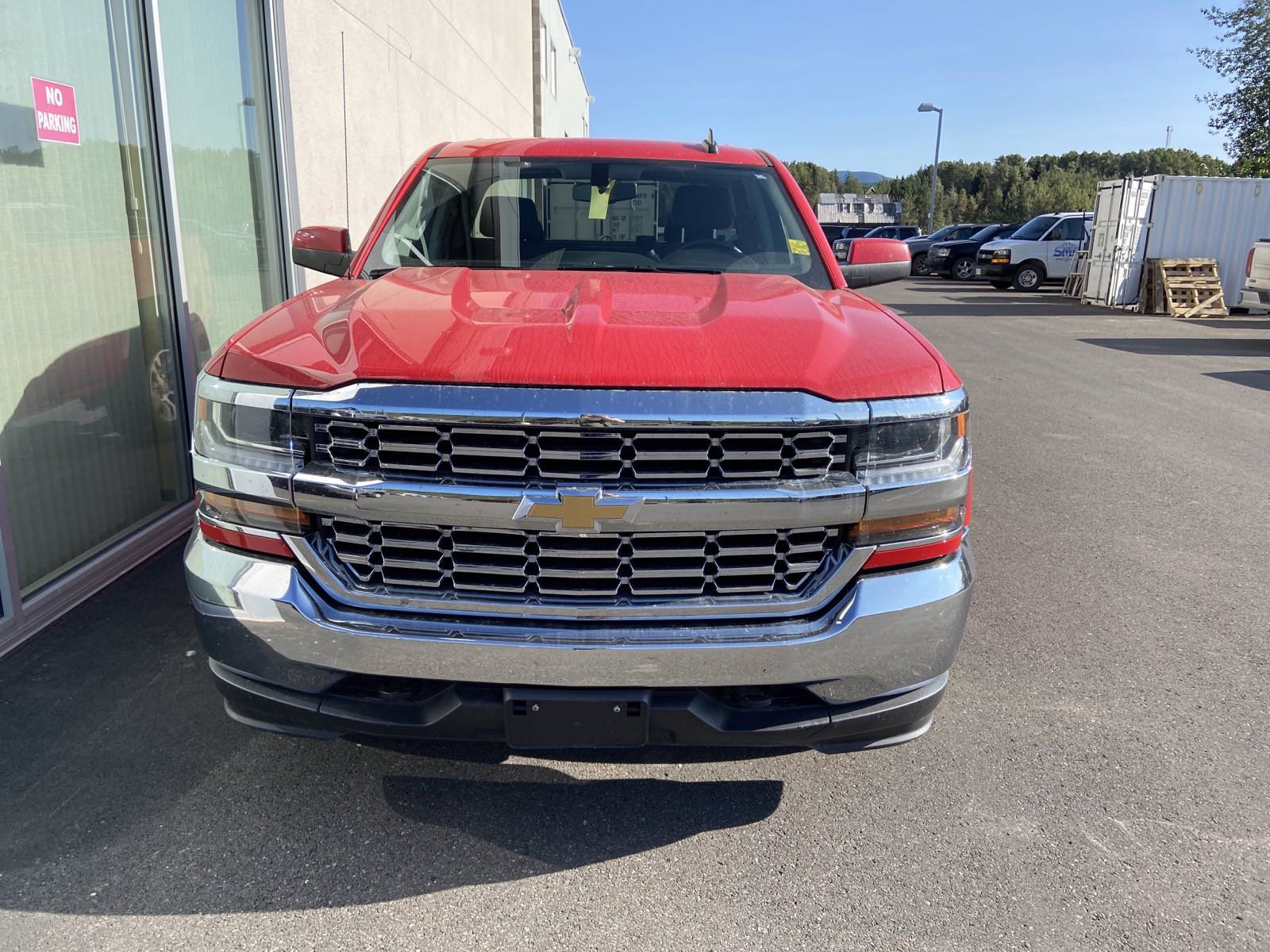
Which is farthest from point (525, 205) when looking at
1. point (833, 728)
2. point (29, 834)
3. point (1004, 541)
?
point (1004, 541)

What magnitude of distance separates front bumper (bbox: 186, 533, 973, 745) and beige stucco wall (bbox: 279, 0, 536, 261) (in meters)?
4.91

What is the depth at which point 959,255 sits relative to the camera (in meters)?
29.4

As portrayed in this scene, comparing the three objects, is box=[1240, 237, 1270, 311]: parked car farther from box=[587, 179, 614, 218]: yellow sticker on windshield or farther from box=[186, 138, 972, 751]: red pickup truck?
box=[186, 138, 972, 751]: red pickup truck

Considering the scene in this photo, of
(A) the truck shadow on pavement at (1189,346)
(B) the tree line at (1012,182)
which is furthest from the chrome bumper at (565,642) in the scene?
(B) the tree line at (1012,182)

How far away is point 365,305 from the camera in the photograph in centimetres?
264

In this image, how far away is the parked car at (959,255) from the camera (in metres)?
29.3

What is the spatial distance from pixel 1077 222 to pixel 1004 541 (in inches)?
862

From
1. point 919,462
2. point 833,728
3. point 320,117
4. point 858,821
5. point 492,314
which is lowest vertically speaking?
point 858,821

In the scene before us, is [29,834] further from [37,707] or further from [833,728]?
[833,728]

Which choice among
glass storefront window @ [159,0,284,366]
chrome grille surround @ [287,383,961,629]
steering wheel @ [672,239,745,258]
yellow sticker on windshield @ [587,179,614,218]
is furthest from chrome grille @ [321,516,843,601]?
glass storefront window @ [159,0,284,366]

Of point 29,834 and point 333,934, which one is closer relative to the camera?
point 333,934

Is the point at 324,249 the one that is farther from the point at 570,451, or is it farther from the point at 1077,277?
the point at 1077,277

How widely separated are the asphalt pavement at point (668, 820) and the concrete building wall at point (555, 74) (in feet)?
73.6

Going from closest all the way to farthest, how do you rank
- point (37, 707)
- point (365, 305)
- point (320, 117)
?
1. point (365, 305)
2. point (37, 707)
3. point (320, 117)
